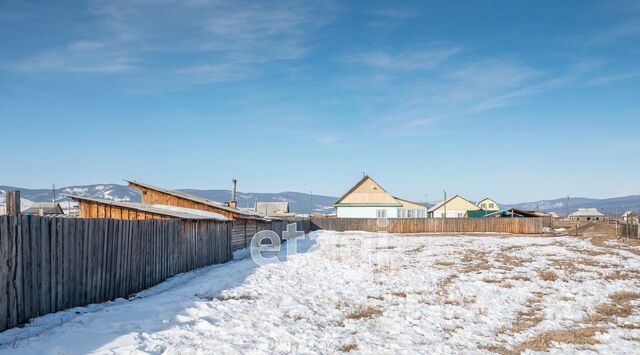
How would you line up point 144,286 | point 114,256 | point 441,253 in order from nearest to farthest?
point 114,256
point 144,286
point 441,253

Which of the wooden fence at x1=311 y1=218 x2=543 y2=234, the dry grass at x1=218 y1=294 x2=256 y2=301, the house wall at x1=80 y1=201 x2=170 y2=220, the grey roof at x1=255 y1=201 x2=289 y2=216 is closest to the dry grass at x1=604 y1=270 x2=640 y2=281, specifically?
the dry grass at x1=218 y1=294 x2=256 y2=301

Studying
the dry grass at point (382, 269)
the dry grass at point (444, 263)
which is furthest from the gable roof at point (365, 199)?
the dry grass at point (382, 269)

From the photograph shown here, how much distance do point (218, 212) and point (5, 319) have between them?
21240 mm

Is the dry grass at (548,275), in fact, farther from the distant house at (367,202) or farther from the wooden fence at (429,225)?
the distant house at (367,202)

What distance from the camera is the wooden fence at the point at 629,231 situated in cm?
3902

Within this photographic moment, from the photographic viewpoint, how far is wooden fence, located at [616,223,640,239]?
128ft

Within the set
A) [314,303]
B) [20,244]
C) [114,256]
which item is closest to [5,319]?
[20,244]

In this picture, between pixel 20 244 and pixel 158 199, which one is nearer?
pixel 20 244

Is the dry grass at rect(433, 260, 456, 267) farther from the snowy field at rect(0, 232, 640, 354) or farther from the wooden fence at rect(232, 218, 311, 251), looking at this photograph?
the wooden fence at rect(232, 218, 311, 251)

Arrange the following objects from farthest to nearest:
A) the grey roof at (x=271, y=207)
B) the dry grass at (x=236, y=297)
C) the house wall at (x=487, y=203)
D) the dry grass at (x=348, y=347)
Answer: the grey roof at (x=271, y=207), the house wall at (x=487, y=203), the dry grass at (x=236, y=297), the dry grass at (x=348, y=347)

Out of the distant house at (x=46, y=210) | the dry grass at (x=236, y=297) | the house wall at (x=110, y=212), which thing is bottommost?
the dry grass at (x=236, y=297)

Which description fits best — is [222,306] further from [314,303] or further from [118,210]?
[118,210]

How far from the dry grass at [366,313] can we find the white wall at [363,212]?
54206 mm

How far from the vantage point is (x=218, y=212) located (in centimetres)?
2891
